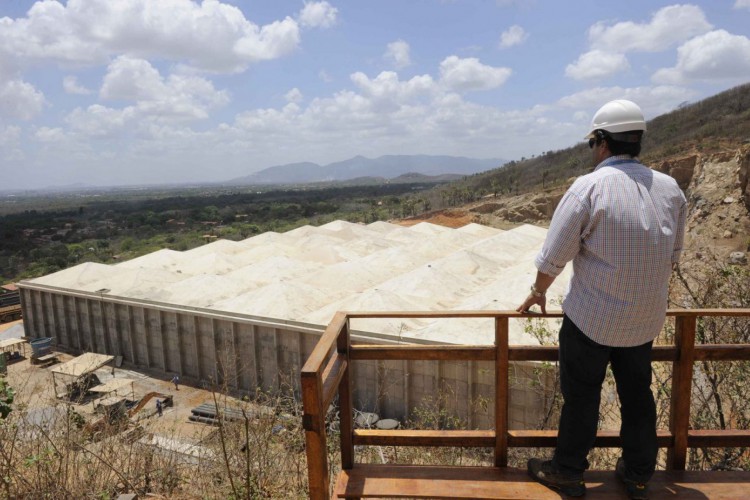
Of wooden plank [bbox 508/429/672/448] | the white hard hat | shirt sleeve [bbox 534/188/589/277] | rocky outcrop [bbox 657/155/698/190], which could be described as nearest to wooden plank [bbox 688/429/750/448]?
wooden plank [bbox 508/429/672/448]

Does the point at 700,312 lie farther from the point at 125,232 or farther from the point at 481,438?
the point at 125,232

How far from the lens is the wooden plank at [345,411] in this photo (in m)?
3.09

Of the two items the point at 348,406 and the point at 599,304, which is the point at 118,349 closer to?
the point at 348,406

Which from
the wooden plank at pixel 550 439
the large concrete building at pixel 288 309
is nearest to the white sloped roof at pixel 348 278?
the large concrete building at pixel 288 309

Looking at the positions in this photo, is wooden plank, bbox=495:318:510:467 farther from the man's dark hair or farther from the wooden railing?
the man's dark hair

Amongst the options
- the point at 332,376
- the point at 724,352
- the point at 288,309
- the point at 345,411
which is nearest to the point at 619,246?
the point at 724,352

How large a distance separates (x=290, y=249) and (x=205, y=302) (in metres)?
9.20

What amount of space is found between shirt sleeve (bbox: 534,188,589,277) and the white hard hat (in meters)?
0.37

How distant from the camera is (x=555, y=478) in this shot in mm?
2744

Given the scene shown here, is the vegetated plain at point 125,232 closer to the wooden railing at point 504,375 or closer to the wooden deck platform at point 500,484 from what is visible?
the wooden railing at point 504,375

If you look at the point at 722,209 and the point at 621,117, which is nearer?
the point at 621,117

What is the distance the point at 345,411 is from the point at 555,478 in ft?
4.02

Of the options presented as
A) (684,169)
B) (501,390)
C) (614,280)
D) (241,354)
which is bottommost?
(241,354)

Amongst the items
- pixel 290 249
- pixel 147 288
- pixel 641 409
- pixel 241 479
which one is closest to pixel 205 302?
pixel 147 288
